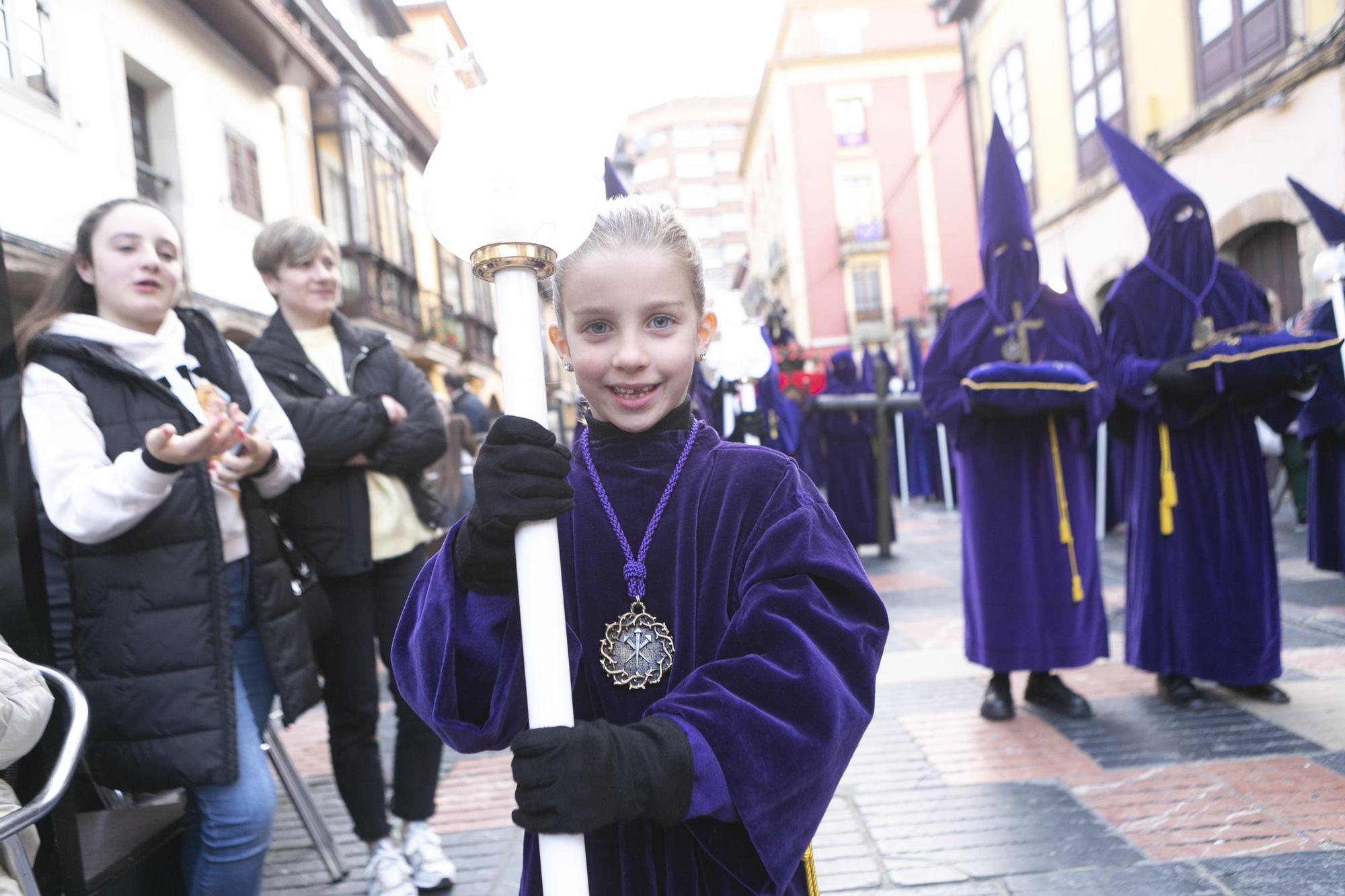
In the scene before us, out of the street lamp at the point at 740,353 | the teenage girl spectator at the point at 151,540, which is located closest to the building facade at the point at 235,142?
the teenage girl spectator at the point at 151,540

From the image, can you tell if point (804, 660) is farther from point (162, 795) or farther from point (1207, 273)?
point (1207, 273)

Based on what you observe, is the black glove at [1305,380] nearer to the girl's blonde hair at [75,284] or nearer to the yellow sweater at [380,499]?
the yellow sweater at [380,499]

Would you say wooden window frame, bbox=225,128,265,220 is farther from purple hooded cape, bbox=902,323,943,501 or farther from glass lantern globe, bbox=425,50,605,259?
glass lantern globe, bbox=425,50,605,259

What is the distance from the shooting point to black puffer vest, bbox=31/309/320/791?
1.98 metres

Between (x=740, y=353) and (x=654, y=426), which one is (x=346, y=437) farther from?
(x=740, y=353)

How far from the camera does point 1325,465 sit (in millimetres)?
5027

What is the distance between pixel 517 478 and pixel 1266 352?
3.51m

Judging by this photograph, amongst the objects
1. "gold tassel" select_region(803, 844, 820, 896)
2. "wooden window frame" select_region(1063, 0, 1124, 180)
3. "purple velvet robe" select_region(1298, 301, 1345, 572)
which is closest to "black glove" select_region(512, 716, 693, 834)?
"gold tassel" select_region(803, 844, 820, 896)

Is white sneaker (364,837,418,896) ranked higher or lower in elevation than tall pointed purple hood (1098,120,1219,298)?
lower

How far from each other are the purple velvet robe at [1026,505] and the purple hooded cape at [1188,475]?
0.20 m

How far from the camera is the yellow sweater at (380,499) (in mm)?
2781

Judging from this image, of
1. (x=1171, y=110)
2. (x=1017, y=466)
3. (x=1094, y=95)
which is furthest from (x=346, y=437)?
(x=1094, y=95)

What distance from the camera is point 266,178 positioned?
10.2m

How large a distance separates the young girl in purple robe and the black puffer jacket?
144 cm
